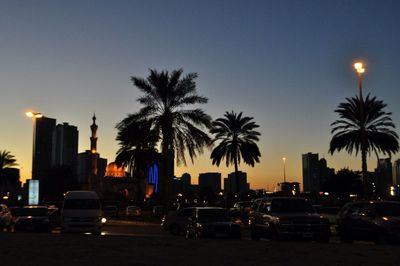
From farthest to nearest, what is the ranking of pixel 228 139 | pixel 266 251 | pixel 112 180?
pixel 112 180, pixel 228 139, pixel 266 251

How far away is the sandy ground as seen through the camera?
40.5 feet

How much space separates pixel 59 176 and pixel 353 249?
99967 mm

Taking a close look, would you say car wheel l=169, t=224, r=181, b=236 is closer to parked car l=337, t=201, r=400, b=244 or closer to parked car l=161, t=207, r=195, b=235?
parked car l=161, t=207, r=195, b=235

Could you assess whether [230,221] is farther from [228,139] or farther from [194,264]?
[228,139]

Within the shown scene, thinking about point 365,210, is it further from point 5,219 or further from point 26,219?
point 5,219

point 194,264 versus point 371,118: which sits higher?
point 371,118

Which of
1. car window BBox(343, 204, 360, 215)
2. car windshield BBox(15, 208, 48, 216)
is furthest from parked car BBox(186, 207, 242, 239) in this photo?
car windshield BBox(15, 208, 48, 216)

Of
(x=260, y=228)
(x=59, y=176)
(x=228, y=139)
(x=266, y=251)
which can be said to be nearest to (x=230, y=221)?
(x=260, y=228)

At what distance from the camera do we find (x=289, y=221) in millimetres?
19781

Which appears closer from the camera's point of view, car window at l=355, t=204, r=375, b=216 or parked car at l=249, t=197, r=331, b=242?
car window at l=355, t=204, r=375, b=216

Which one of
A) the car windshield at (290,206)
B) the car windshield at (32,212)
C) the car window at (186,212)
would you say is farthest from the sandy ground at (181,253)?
the car windshield at (32,212)

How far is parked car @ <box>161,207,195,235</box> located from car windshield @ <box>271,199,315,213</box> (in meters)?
5.47

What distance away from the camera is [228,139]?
53.6m

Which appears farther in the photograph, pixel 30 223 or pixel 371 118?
pixel 371 118
